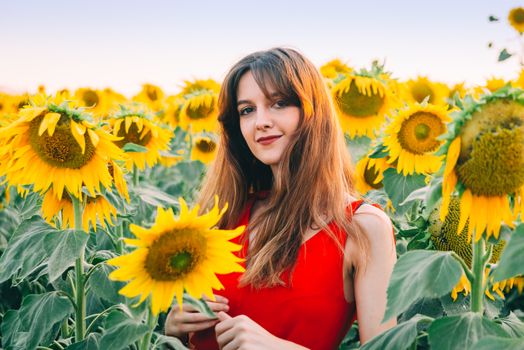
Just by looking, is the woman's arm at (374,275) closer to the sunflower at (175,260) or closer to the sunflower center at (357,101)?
the sunflower at (175,260)

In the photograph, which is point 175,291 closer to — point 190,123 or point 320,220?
point 320,220

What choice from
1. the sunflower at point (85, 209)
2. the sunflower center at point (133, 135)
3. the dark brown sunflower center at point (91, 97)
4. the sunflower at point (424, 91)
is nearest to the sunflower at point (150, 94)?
the dark brown sunflower center at point (91, 97)

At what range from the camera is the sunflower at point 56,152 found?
1.74 m

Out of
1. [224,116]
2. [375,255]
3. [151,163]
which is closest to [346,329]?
[375,255]

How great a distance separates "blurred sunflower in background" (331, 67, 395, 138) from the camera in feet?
11.2

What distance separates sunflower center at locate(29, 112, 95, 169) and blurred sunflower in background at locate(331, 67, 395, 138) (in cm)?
194

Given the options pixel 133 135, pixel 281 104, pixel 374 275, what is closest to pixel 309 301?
pixel 374 275

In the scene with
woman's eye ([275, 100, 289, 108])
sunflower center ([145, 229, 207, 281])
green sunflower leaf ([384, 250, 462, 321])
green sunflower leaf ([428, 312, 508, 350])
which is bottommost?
green sunflower leaf ([428, 312, 508, 350])

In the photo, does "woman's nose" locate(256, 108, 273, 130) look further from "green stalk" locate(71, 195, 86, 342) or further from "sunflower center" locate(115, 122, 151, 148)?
"sunflower center" locate(115, 122, 151, 148)

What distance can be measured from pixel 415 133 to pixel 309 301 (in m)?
0.96

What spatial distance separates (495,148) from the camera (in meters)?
1.19

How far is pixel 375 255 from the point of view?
1909 millimetres

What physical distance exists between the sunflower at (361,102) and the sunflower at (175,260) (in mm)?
2268

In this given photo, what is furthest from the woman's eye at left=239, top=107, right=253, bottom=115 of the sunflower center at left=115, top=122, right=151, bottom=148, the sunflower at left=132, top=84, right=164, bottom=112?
the sunflower at left=132, top=84, right=164, bottom=112
